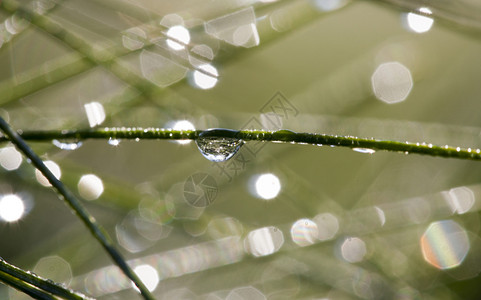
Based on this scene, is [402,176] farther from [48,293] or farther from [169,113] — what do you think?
[48,293]

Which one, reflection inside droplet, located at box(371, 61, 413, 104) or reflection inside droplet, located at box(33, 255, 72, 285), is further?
reflection inside droplet, located at box(371, 61, 413, 104)

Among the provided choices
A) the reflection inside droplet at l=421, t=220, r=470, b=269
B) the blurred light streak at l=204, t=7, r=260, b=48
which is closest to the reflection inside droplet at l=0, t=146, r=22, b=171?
the blurred light streak at l=204, t=7, r=260, b=48

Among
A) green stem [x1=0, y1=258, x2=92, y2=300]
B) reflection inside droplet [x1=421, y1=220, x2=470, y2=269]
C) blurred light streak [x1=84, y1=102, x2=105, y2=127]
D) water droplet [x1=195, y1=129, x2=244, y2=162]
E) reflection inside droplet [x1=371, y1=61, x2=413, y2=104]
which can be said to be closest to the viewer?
green stem [x1=0, y1=258, x2=92, y2=300]

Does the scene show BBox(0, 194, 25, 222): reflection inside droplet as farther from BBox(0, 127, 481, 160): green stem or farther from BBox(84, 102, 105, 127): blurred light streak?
BBox(0, 127, 481, 160): green stem

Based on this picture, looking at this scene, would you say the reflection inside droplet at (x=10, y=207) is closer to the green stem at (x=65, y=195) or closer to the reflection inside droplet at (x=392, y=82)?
the green stem at (x=65, y=195)

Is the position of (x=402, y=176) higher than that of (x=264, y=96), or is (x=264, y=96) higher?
(x=264, y=96)

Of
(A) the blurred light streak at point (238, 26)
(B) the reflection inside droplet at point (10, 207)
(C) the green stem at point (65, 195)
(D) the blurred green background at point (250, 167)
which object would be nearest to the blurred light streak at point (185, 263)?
(D) the blurred green background at point (250, 167)

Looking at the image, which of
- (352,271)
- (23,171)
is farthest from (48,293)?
(352,271)

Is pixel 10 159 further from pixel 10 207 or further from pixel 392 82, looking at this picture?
pixel 392 82
